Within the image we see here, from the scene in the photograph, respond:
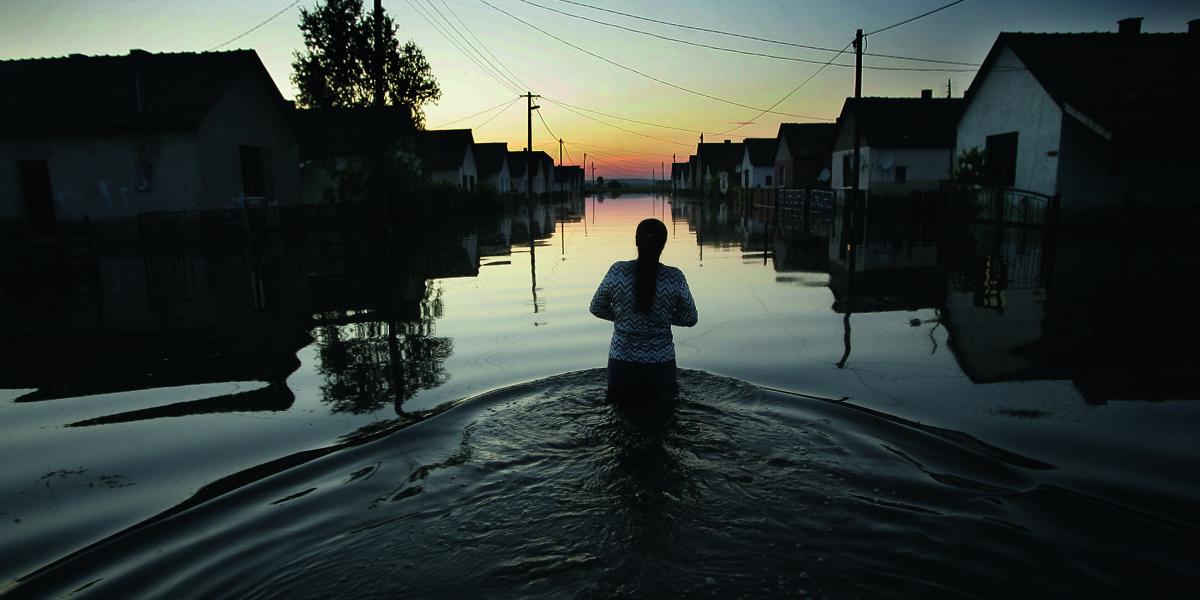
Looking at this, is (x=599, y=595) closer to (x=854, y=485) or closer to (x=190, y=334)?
(x=854, y=485)

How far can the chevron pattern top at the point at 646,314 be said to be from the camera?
492 centimetres

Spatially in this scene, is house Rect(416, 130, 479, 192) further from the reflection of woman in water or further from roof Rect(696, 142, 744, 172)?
the reflection of woman in water

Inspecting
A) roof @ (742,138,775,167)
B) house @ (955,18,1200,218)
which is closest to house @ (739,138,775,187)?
roof @ (742,138,775,167)

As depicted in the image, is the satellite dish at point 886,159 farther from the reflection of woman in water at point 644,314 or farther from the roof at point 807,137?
the reflection of woman in water at point 644,314

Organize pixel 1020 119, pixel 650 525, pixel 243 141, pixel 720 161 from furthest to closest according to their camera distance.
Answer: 1. pixel 720 161
2. pixel 243 141
3. pixel 1020 119
4. pixel 650 525

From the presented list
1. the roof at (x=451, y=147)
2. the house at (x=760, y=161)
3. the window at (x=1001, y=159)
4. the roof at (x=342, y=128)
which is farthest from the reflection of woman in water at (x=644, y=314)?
Answer: the house at (x=760, y=161)

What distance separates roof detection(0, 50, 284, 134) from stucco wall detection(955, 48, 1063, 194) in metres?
26.4

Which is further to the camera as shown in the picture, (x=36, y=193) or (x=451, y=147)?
(x=451, y=147)

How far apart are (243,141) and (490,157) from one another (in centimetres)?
4472

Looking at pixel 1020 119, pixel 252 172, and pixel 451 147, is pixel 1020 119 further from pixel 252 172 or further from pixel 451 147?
pixel 451 147

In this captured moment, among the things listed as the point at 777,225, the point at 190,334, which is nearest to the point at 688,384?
the point at 190,334

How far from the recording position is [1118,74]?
73.6ft

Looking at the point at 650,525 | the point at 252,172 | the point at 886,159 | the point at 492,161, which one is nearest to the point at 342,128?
the point at 252,172

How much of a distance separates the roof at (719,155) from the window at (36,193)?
2601 inches
